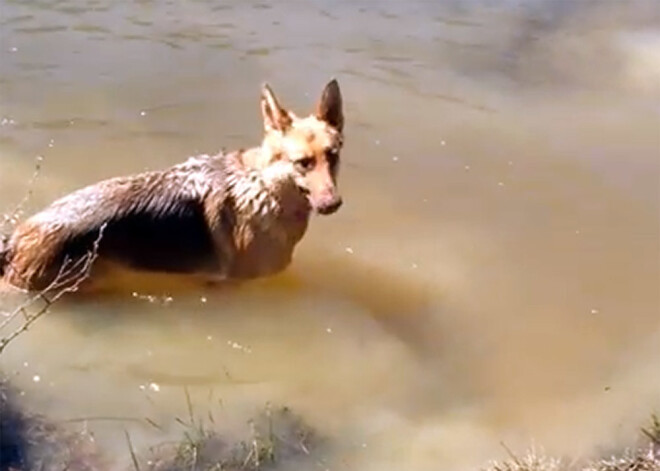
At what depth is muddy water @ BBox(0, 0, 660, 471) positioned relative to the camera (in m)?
5.93

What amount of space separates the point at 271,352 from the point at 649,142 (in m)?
4.03

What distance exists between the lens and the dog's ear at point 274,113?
6422 millimetres

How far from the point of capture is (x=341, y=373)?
20.2ft

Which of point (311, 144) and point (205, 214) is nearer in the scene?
point (311, 144)

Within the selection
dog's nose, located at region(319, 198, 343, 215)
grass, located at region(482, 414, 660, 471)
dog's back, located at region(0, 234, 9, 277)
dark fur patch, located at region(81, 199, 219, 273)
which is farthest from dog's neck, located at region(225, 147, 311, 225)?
grass, located at region(482, 414, 660, 471)

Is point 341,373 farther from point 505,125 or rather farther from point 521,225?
point 505,125

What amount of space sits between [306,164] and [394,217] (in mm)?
1383

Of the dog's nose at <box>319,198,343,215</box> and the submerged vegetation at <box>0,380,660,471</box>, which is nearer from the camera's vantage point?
the submerged vegetation at <box>0,380,660,471</box>

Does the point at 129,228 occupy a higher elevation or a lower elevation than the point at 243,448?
higher

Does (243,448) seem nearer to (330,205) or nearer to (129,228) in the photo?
(330,205)

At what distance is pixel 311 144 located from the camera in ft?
20.8

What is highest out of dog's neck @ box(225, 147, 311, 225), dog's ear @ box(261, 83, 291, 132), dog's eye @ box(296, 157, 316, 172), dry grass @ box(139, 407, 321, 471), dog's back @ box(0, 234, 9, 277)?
dog's ear @ box(261, 83, 291, 132)

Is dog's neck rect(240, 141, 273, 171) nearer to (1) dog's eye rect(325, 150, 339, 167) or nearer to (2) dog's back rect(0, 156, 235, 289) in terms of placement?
(2) dog's back rect(0, 156, 235, 289)

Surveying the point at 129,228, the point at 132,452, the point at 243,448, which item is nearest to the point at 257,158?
the point at 129,228
